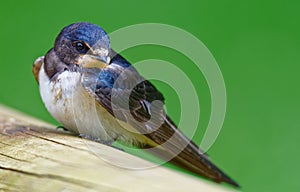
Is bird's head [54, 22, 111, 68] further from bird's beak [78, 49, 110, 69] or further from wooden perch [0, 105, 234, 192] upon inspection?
wooden perch [0, 105, 234, 192]

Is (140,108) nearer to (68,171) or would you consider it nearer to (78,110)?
(78,110)

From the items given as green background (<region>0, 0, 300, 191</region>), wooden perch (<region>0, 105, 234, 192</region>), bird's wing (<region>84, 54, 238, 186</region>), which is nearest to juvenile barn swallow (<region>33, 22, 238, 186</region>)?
bird's wing (<region>84, 54, 238, 186</region>)

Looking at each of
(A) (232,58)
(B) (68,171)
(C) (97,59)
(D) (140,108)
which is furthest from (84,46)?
(A) (232,58)

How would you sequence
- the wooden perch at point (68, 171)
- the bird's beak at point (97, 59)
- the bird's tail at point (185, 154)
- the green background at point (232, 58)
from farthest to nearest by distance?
the green background at point (232, 58)
the bird's tail at point (185, 154)
the bird's beak at point (97, 59)
the wooden perch at point (68, 171)

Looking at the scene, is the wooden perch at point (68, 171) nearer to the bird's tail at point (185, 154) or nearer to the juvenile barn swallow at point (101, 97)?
the juvenile barn swallow at point (101, 97)

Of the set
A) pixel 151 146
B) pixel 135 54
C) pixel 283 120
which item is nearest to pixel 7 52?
pixel 135 54

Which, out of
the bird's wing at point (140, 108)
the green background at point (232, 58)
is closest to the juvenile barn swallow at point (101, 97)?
the bird's wing at point (140, 108)
